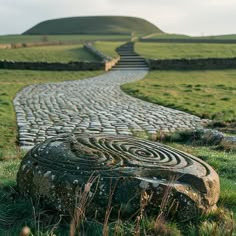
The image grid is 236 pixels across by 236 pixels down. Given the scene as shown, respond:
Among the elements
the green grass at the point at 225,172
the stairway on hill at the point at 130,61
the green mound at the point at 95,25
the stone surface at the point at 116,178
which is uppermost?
the stone surface at the point at 116,178

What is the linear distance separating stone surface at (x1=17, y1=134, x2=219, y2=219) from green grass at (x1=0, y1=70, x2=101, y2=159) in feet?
9.66

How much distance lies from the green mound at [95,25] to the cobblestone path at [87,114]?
91.0 m

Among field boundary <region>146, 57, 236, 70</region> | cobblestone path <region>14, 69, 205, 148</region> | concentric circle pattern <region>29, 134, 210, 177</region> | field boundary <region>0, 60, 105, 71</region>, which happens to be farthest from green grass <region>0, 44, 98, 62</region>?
concentric circle pattern <region>29, 134, 210, 177</region>

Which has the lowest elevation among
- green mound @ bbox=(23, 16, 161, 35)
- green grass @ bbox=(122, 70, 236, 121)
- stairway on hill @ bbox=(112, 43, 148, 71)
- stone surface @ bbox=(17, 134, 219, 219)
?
green mound @ bbox=(23, 16, 161, 35)

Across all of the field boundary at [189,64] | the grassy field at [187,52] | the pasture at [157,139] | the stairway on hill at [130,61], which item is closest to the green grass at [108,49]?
the stairway on hill at [130,61]

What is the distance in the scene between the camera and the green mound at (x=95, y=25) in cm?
11081

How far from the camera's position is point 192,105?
49.1 ft

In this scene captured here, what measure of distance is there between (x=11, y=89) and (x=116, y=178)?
50.0 feet

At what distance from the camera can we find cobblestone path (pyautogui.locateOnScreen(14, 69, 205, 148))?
417 inches

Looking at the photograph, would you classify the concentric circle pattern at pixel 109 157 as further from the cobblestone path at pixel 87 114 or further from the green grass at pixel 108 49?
the green grass at pixel 108 49

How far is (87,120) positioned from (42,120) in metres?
1.08

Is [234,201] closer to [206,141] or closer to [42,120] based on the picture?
[206,141]

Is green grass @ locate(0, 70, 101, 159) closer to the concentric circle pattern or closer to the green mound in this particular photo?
the concentric circle pattern

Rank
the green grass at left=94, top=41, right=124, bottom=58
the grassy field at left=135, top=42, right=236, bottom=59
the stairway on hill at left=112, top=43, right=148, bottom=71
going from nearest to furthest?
the stairway on hill at left=112, top=43, right=148, bottom=71
the grassy field at left=135, top=42, right=236, bottom=59
the green grass at left=94, top=41, right=124, bottom=58
